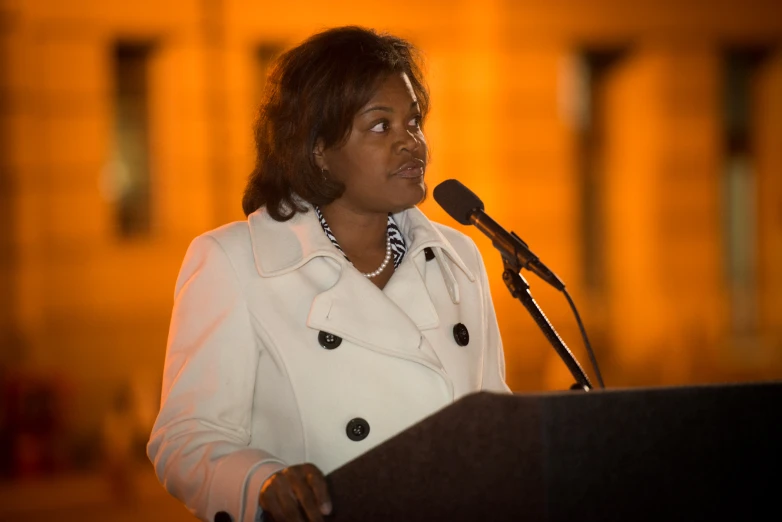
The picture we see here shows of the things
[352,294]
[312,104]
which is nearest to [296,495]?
[352,294]

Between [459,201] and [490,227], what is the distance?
0.14 meters

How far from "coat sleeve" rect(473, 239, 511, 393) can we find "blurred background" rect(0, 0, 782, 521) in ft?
18.9

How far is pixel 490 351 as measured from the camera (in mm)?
2857

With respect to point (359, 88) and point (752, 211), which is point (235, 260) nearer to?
point (359, 88)

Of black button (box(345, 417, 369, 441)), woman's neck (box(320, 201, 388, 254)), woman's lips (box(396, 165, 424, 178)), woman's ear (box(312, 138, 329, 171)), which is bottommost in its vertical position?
black button (box(345, 417, 369, 441))

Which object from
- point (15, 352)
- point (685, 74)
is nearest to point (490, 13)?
point (685, 74)

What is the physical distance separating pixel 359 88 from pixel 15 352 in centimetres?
820

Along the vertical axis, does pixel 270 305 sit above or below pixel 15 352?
above

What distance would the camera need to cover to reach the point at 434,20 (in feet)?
38.8

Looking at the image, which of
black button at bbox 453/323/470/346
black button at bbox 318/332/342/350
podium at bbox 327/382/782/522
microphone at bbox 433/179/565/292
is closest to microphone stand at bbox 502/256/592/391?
microphone at bbox 433/179/565/292

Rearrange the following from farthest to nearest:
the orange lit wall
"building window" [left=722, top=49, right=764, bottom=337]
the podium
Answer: "building window" [left=722, top=49, right=764, bottom=337] → the orange lit wall → the podium

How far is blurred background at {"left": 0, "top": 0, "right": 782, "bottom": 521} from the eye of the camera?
10227 mm

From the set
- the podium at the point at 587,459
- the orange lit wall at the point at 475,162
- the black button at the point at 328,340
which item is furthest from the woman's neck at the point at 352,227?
the orange lit wall at the point at 475,162

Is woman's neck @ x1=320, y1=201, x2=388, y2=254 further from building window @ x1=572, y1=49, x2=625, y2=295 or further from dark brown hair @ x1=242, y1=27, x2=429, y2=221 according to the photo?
building window @ x1=572, y1=49, x2=625, y2=295
